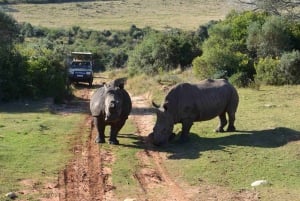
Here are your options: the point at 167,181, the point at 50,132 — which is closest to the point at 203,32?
the point at 50,132

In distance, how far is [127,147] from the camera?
55.4 feet

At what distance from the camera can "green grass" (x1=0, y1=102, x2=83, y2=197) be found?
13.5 meters

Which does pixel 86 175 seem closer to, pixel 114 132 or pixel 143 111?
pixel 114 132

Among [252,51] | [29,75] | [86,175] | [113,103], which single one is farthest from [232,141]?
[252,51]

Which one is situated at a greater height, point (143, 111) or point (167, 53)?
point (143, 111)

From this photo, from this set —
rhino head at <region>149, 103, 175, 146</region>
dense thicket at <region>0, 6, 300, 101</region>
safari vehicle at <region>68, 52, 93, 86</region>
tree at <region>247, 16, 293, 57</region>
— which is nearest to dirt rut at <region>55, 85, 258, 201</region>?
rhino head at <region>149, 103, 175, 146</region>

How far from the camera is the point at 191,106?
17312 millimetres

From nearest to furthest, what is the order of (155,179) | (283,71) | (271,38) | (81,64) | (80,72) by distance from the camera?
(155,179)
(283,71)
(271,38)
(80,72)
(81,64)

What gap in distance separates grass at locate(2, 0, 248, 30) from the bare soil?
67672 mm

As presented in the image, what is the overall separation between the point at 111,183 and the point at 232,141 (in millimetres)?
5259

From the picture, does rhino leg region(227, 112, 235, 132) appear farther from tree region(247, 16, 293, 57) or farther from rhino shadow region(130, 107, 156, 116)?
tree region(247, 16, 293, 57)

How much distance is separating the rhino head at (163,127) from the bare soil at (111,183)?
40cm

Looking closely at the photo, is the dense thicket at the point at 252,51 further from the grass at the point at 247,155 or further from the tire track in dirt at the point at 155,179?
the tire track in dirt at the point at 155,179

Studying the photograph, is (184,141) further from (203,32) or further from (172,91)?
(203,32)
